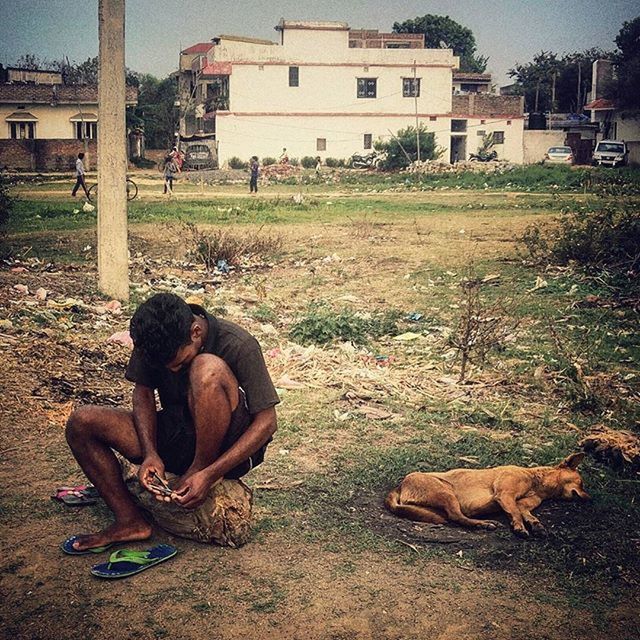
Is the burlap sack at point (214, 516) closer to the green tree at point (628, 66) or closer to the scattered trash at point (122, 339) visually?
the scattered trash at point (122, 339)

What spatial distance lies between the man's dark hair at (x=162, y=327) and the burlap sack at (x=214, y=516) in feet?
1.98

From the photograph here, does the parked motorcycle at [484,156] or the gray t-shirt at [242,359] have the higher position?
the parked motorcycle at [484,156]

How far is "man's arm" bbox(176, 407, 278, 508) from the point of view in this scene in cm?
288

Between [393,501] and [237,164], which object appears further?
[237,164]

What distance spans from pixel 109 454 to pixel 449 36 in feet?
240

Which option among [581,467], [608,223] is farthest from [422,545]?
[608,223]

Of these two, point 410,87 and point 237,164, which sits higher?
point 410,87

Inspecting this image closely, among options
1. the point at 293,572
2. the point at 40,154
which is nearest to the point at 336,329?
the point at 293,572

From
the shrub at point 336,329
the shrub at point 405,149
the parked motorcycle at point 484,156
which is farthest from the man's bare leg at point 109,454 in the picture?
the parked motorcycle at point 484,156

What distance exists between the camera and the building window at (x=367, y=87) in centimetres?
4353

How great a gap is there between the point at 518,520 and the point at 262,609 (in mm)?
1235

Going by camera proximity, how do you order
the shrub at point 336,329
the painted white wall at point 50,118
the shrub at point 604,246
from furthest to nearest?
the painted white wall at point 50,118
the shrub at point 604,246
the shrub at point 336,329

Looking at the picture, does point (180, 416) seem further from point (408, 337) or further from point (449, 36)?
point (449, 36)

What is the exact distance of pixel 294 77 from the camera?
42875 mm
